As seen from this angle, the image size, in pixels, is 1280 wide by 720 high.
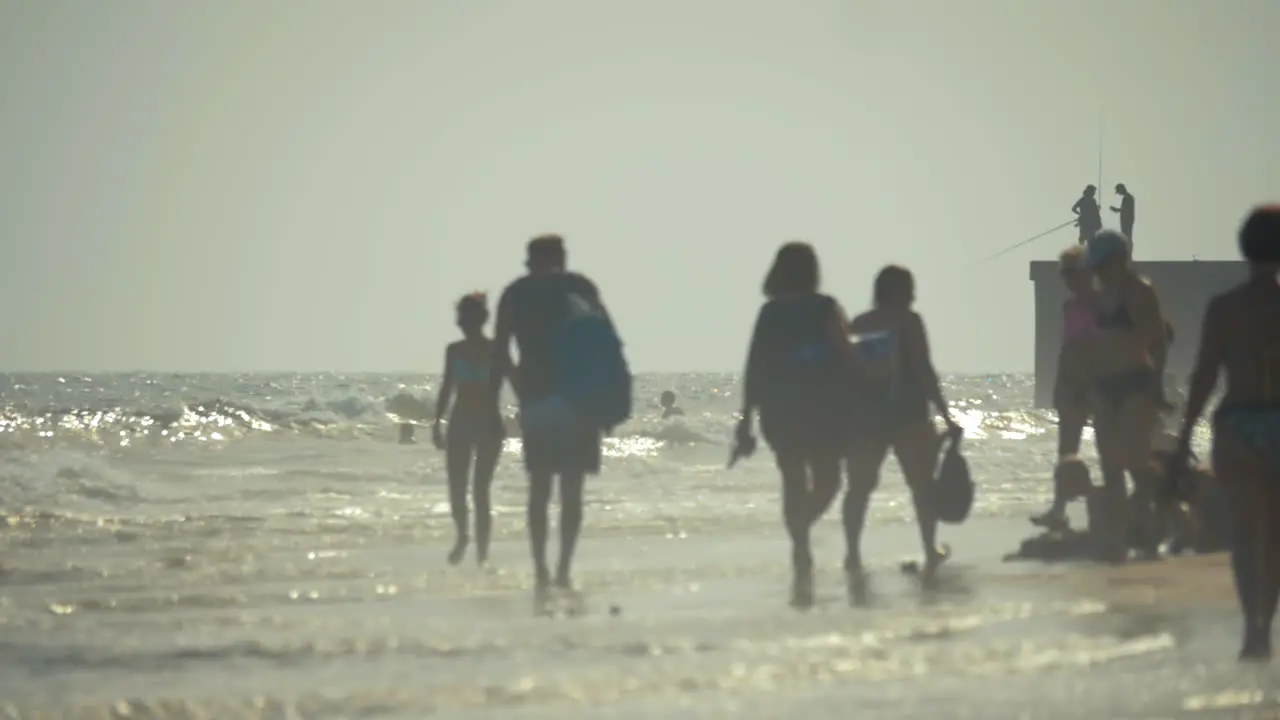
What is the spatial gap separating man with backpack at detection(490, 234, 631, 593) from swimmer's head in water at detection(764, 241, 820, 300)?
0.84m

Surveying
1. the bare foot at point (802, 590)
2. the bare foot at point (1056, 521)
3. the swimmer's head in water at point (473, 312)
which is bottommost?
the bare foot at point (802, 590)

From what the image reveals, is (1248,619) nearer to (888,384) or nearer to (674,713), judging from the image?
(674,713)

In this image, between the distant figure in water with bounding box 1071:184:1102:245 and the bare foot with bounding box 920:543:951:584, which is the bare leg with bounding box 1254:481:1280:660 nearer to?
the bare foot with bounding box 920:543:951:584

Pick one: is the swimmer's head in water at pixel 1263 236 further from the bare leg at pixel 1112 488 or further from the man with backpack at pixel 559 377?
the man with backpack at pixel 559 377

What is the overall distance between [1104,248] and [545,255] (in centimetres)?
280

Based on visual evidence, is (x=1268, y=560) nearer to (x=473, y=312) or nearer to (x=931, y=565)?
(x=931, y=565)

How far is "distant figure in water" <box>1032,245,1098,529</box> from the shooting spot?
1030 cm

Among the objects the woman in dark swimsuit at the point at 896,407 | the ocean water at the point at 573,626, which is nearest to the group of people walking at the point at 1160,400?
the ocean water at the point at 573,626

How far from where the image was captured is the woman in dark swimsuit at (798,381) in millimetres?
9172

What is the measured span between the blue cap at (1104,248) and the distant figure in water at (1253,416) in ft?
10.0

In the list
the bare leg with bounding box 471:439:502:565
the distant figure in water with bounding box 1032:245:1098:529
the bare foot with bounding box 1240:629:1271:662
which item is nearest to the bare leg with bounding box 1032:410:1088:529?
the distant figure in water with bounding box 1032:245:1098:529

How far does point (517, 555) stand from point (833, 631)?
5122 mm

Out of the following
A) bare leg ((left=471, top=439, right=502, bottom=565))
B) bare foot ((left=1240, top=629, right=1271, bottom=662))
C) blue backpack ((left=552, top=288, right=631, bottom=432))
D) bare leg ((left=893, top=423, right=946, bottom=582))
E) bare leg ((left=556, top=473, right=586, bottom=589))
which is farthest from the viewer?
bare leg ((left=471, top=439, right=502, bottom=565))

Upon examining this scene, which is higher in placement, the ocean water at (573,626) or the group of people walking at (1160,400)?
the group of people walking at (1160,400)
